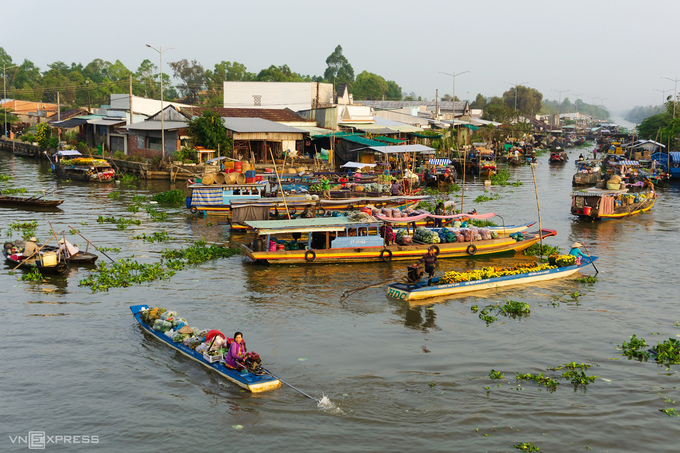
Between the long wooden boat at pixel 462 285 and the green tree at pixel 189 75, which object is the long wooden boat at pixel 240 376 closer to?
the long wooden boat at pixel 462 285

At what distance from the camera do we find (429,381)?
13.4 metres

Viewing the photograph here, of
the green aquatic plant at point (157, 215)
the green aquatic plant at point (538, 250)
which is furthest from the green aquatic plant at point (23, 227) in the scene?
the green aquatic plant at point (538, 250)

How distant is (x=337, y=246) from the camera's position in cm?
2286

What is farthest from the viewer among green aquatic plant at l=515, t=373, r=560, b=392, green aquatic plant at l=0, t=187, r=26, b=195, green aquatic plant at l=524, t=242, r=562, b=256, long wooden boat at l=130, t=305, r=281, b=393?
green aquatic plant at l=0, t=187, r=26, b=195

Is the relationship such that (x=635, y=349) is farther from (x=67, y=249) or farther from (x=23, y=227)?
(x=23, y=227)

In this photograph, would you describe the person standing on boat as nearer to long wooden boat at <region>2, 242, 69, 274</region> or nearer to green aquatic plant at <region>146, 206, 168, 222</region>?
green aquatic plant at <region>146, 206, 168, 222</region>

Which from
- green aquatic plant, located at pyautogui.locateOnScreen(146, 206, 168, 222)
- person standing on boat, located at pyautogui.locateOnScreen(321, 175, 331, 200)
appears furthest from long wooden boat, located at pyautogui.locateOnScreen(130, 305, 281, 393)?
person standing on boat, located at pyautogui.locateOnScreen(321, 175, 331, 200)

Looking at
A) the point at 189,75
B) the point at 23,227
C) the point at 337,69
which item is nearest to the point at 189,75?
the point at 189,75

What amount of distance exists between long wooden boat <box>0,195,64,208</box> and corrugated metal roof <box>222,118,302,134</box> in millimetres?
16782

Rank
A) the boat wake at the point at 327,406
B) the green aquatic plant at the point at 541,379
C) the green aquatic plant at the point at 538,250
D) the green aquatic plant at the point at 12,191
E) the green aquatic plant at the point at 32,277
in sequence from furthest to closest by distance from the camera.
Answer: the green aquatic plant at the point at 12,191
the green aquatic plant at the point at 538,250
the green aquatic plant at the point at 32,277
the green aquatic plant at the point at 541,379
the boat wake at the point at 327,406

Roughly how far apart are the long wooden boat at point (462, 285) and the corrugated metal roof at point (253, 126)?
31.4 meters

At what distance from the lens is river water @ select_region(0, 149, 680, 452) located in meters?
11.3

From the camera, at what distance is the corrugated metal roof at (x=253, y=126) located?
48516 millimetres

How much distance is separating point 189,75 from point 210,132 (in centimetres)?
8051
